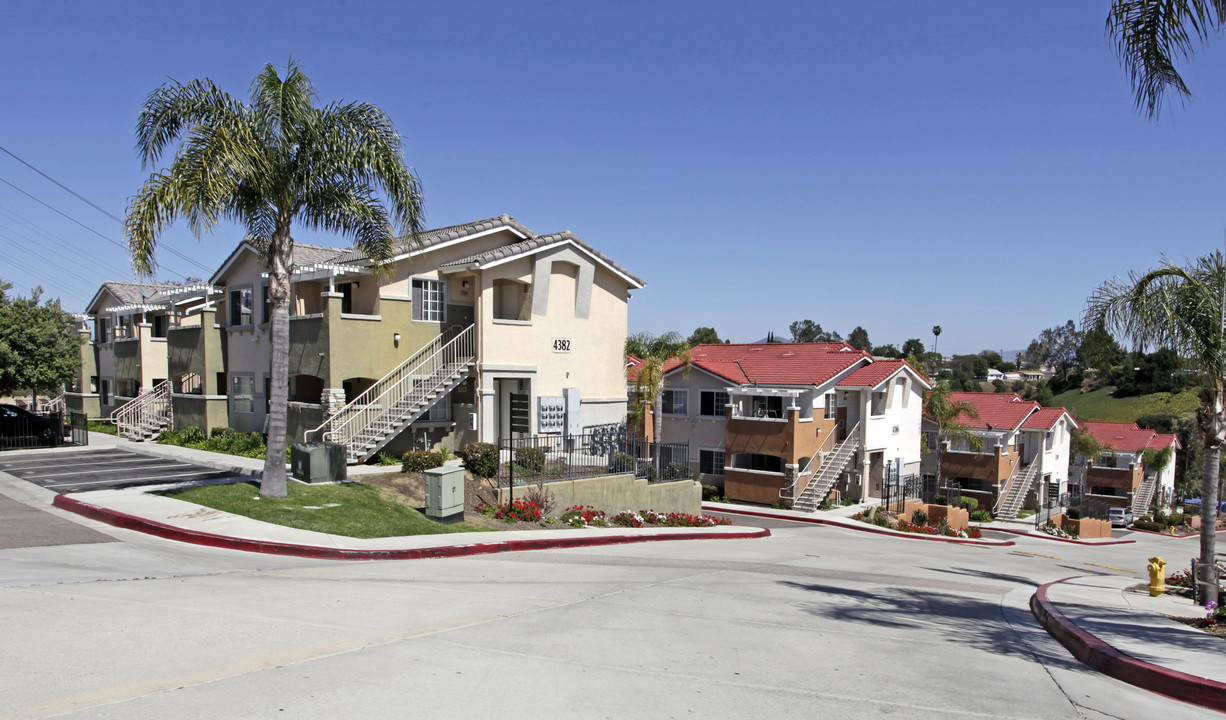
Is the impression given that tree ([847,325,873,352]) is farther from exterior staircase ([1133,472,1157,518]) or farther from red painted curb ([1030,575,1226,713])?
red painted curb ([1030,575,1226,713])

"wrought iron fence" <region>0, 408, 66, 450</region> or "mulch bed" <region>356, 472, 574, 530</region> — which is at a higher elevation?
"wrought iron fence" <region>0, 408, 66, 450</region>

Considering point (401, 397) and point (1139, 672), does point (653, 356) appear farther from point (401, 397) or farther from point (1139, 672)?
point (1139, 672)

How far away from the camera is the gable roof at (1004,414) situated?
49.2 metres

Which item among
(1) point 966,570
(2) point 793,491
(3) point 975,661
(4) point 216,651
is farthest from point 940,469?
(4) point 216,651

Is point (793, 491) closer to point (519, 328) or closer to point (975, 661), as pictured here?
point (519, 328)

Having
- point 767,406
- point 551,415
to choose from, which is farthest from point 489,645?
point 767,406

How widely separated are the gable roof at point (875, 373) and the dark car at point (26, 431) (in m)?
33.2

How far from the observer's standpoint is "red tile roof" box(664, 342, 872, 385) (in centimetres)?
3944

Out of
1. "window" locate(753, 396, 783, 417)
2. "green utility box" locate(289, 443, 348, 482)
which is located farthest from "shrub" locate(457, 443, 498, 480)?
"window" locate(753, 396, 783, 417)

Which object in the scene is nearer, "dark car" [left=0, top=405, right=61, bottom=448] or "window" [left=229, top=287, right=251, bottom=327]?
"dark car" [left=0, top=405, right=61, bottom=448]

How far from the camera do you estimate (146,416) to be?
32094 mm

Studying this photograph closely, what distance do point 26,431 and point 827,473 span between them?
32239 mm

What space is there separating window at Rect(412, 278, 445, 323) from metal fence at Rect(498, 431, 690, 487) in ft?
16.1

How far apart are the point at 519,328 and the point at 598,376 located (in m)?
4.45
